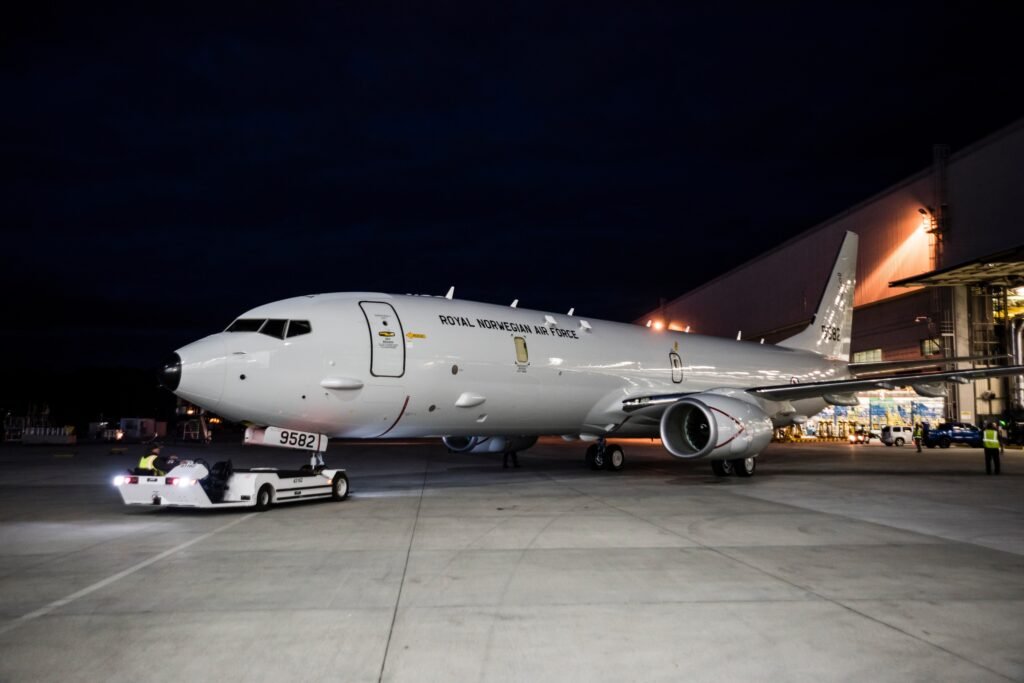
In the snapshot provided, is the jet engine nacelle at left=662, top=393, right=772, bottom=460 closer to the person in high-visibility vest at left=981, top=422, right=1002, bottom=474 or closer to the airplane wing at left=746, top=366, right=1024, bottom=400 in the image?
the airplane wing at left=746, top=366, right=1024, bottom=400

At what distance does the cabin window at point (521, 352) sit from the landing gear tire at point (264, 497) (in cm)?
560

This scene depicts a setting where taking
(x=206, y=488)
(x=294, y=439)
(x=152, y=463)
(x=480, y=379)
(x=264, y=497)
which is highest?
(x=480, y=379)

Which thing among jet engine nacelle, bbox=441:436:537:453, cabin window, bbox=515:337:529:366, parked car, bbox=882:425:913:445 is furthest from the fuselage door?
parked car, bbox=882:425:913:445

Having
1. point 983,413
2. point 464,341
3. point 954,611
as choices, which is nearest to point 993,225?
point 983,413

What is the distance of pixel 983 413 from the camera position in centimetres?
3681

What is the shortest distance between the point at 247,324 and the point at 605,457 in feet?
35.6

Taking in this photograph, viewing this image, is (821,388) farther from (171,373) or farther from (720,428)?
(171,373)

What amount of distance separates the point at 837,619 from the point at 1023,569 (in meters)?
3.18

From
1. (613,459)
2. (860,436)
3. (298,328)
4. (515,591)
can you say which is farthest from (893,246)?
(515,591)

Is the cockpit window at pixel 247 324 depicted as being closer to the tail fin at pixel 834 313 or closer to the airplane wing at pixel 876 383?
the airplane wing at pixel 876 383

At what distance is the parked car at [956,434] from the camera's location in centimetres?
3403

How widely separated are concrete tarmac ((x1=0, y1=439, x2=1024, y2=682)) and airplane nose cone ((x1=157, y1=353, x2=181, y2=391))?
6.47 ft

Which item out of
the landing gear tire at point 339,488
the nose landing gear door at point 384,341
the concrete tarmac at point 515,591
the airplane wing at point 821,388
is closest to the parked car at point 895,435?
the airplane wing at point 821,388

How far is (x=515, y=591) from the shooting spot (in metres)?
6.14
